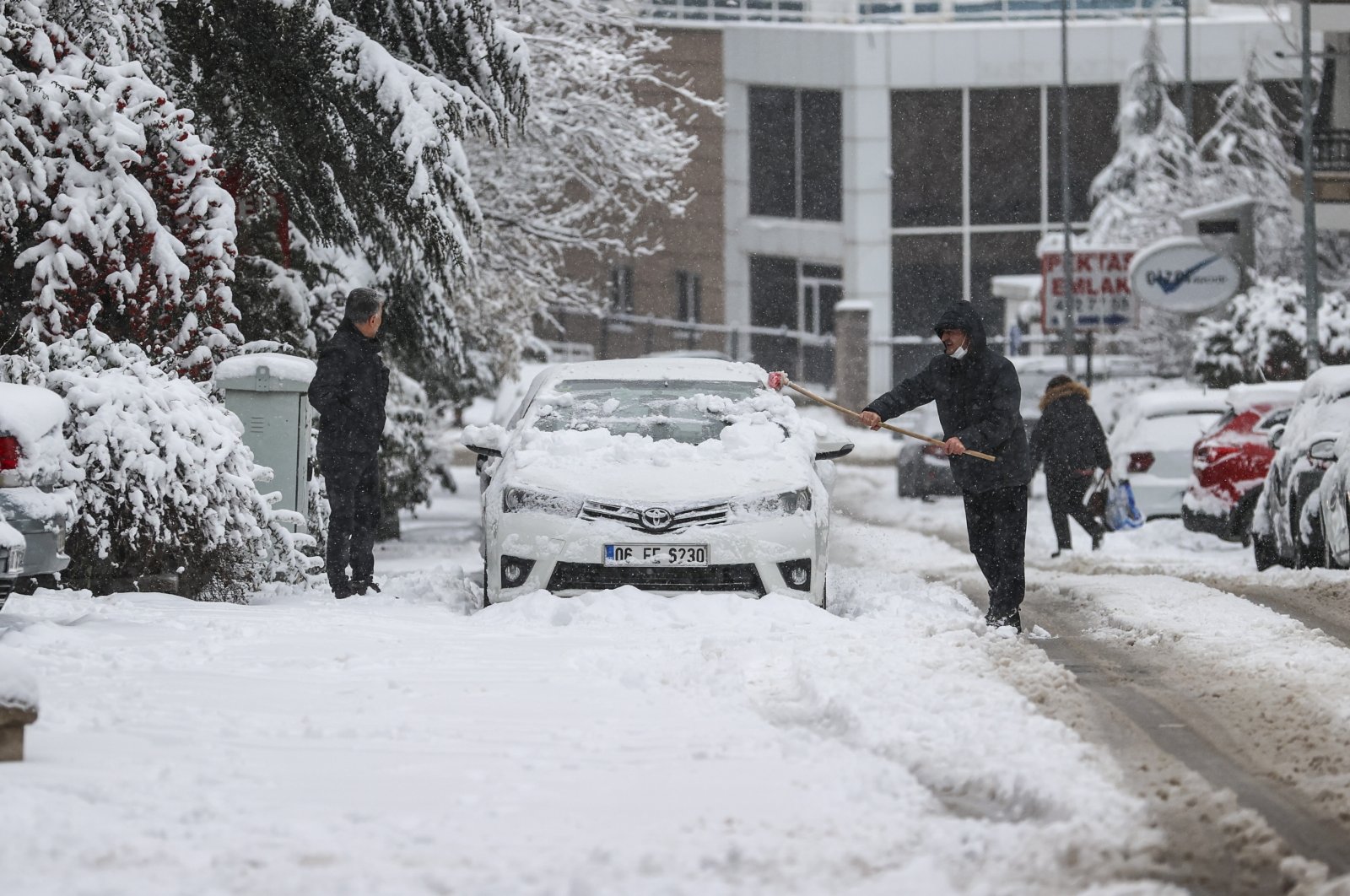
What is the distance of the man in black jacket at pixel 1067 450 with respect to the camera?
57.8 feet

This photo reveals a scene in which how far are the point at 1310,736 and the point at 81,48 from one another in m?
9.17

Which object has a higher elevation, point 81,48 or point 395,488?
point 81,48

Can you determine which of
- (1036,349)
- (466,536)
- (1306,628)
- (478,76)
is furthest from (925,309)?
(1306,628)

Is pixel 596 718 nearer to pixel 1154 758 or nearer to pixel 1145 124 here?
pixel 1154 758

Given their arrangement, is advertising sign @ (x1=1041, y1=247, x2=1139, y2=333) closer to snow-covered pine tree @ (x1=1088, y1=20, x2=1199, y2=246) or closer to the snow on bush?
snow-covered pine tree @ (x1=1088, y1=20, x2=1199, y2=246)

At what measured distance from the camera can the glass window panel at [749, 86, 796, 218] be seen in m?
51.8

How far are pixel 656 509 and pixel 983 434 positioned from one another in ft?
5.81

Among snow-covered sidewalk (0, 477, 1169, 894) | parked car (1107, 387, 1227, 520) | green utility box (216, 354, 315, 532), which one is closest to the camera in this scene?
snow-covered sidewalk (0, 477, 1169, 894)

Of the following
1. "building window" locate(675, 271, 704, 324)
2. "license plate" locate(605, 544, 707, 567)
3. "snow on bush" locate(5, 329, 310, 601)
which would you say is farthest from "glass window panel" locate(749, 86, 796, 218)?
"license plate" locate(605, 544, 707, 567)

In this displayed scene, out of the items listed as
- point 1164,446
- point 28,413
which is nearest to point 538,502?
point 28,413

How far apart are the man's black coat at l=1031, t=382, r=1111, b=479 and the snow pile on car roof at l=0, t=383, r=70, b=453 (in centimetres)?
1050

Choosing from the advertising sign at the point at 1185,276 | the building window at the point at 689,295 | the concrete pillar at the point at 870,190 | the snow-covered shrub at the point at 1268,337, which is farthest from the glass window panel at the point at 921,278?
the advertising sign at the point at 1185,276

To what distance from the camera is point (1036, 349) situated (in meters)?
47.0

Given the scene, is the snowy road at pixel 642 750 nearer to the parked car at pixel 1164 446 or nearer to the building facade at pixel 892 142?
the parked car at pixel 1164 446
